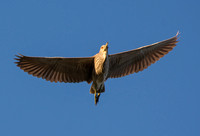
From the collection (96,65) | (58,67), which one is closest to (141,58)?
(96,65)

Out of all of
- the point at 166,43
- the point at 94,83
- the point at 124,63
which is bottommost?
the point at 94,83

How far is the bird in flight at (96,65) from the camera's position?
39.1 ft

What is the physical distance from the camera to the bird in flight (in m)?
11.9

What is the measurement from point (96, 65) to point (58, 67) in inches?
51.2

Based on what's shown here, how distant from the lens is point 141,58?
1292 centimetres

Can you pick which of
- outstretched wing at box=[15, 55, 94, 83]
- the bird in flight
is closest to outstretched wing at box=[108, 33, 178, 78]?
the bird in flight

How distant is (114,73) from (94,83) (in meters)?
0.95

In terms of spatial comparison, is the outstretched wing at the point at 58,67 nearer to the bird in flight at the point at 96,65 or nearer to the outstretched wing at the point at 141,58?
the bird in flight at the point at 96,65

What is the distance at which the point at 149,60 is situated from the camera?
42.6 feet

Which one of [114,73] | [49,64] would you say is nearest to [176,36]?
[114,73]

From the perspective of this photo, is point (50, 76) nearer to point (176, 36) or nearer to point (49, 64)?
point (49, 64)

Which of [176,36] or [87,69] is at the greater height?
[176,36]

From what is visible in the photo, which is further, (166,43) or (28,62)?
(166,43)

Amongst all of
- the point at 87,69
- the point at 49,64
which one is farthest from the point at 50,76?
the point at 87,69
